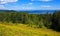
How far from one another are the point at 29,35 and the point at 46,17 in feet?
171

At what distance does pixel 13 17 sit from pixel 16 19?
1.46 meters

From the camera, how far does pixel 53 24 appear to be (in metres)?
55.9

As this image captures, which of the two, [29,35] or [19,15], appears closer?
[29,35]

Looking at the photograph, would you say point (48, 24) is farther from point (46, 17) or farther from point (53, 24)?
point (46, 17)

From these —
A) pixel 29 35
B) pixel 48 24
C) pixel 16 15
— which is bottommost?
pixel 48 24

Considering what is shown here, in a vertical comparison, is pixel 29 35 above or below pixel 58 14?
above

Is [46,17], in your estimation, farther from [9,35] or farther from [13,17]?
[9,35]

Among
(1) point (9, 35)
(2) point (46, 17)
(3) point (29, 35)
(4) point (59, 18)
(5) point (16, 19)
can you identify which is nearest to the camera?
(1) point (9, 35)

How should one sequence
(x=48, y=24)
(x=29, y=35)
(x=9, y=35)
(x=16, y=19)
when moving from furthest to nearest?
(x=48, y=24), (x=16, y=19), (x=29, y=35), (x=9, y=35)

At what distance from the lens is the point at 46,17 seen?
64.9m

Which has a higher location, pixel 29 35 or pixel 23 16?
pixel 29 35

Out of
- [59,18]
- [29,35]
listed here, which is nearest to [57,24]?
[59,18]

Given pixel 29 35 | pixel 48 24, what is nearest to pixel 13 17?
pixel 48 24

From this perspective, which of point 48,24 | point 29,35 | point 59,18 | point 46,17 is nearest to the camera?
point 29,35
